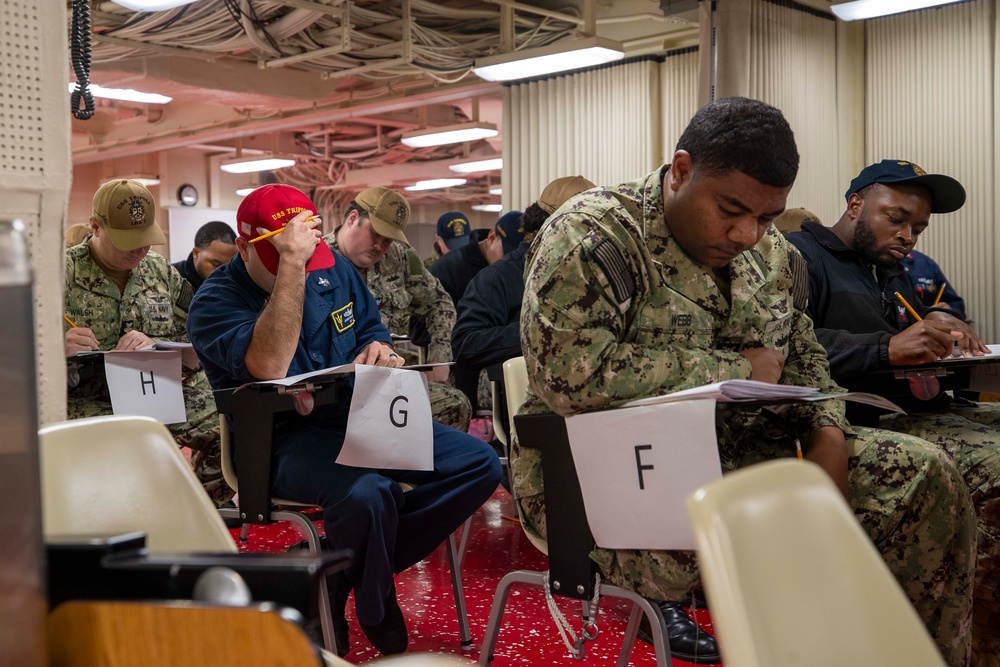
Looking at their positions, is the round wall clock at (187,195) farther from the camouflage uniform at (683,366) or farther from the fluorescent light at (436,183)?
the camouflage uniform at (683,366)

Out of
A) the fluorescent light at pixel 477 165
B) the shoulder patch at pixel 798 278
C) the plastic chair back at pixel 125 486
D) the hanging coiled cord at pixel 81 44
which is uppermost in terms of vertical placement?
the fluorescent light at pixel 477 165

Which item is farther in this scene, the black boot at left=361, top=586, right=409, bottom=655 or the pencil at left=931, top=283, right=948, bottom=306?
the pencil at left=931, top=283, right=948, bottom=306

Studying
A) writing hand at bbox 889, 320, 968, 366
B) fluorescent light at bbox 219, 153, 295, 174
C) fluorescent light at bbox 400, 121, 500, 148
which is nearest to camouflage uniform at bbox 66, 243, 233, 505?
writing hand at bbox 889, 320, 968, 366

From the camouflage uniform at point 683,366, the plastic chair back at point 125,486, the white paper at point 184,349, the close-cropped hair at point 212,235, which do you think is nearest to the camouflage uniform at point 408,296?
the white paper at point 184,349

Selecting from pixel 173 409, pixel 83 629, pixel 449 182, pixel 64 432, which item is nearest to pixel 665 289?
pixel 64 432

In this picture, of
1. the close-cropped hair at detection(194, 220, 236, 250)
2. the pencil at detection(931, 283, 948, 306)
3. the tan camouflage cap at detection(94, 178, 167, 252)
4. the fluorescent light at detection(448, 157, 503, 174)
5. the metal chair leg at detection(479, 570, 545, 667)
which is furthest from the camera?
the fluorescent light at detection(448, 157, 503, 174)

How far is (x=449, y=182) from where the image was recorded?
14281mm

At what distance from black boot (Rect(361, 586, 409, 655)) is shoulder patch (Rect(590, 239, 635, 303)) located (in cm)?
113

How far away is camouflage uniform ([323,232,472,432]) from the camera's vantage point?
4.67 m

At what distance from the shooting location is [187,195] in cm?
1423

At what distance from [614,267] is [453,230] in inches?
216

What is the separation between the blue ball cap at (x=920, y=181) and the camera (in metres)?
3.10

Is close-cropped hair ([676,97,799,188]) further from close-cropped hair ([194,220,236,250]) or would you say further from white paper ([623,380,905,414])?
close-cropped hair ([194,220,236,250])

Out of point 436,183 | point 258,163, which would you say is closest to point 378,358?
point 258,163
